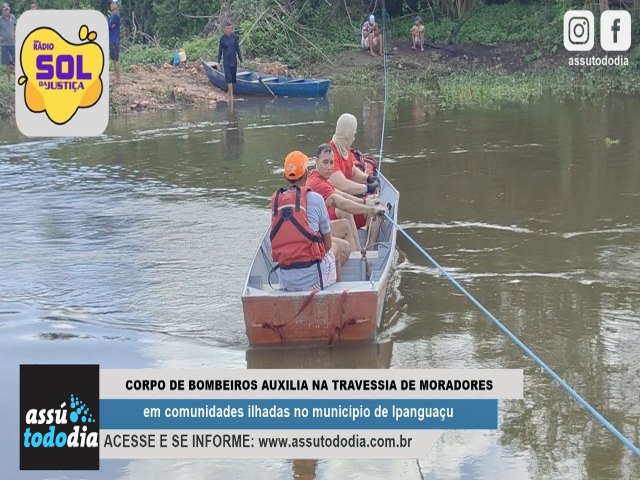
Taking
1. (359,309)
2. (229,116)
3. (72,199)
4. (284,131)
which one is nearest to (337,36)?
(229,116)

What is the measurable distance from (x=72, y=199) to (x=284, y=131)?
653 cm

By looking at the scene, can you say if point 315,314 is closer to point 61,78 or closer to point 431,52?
point 61,78

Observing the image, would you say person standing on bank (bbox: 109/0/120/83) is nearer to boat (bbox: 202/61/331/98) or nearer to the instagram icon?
boat (bbox: 202/61/331/98)

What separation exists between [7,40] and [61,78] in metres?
9.92

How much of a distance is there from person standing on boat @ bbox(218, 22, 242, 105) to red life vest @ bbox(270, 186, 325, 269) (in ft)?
52.5

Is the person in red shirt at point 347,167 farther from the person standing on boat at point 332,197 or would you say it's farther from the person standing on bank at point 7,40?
the person standing on bank at point 7,40

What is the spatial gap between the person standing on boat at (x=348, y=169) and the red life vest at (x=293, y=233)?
1.84 metres

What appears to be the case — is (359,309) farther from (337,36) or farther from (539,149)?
(337,36)

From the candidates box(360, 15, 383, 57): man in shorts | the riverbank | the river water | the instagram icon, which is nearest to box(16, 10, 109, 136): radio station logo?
the river water

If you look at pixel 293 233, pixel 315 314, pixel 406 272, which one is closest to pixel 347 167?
pixel 406 272

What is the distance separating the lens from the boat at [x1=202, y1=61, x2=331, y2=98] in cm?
2525

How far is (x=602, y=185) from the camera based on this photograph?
1314cm

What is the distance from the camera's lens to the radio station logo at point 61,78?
14008 millimetres

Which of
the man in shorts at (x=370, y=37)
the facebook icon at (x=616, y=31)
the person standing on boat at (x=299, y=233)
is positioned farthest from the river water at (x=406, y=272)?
the man in shorts at (x=370, y=37)
